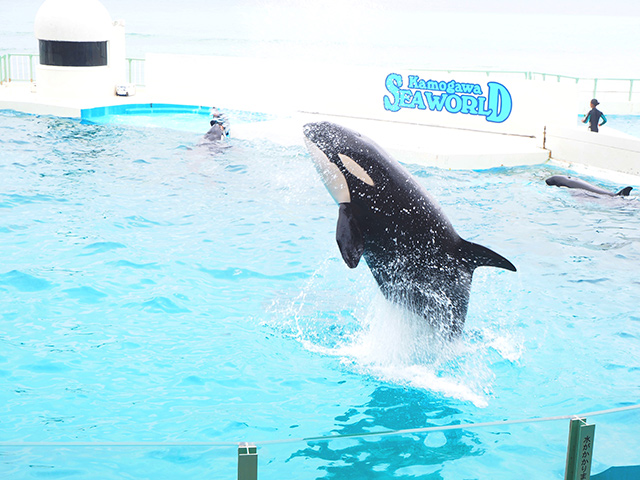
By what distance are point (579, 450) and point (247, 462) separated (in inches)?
52.2

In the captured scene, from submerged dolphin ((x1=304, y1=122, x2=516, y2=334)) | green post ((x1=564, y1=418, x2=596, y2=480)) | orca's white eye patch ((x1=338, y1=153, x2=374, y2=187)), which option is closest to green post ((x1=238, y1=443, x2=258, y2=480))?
green post ((x1=564, y1=418, x2=596, y2=480))

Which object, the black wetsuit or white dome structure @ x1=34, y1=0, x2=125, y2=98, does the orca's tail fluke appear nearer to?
the black wetsuit

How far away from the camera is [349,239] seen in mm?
4676

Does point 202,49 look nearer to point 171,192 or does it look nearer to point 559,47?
point 559,47

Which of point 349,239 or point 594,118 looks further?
point 594,118

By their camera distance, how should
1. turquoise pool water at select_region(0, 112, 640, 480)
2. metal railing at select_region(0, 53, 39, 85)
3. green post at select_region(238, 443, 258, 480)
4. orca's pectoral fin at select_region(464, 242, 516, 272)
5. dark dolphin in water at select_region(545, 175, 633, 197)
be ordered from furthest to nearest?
1. metal railing at select_region(0, 53, 39, 85)
2. dark dolphin in water at select_region(545, 175, 633, 197)
3. orca's pectoral fin at select_region(464, 242, 516, 272)
4. turquoise pool water at select_region(0, 112, 640, 480)
5. green post at select_region(238, 443, 258, 480)

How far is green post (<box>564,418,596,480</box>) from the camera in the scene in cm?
290

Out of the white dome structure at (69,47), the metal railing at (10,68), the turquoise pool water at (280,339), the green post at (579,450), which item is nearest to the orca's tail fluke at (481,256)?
the turquoise pool water at (280,339)

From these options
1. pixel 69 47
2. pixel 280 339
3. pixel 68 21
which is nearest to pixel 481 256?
pixel 280 339

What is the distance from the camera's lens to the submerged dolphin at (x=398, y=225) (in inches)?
195

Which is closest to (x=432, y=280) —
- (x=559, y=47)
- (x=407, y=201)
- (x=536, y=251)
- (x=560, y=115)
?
(x=407, y=201)

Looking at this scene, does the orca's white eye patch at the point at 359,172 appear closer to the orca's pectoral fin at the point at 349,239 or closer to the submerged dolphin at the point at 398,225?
the submerged dolphin at the point at 398,225

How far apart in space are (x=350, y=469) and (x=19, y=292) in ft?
15.7

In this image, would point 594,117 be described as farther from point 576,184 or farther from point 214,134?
point 214,134
